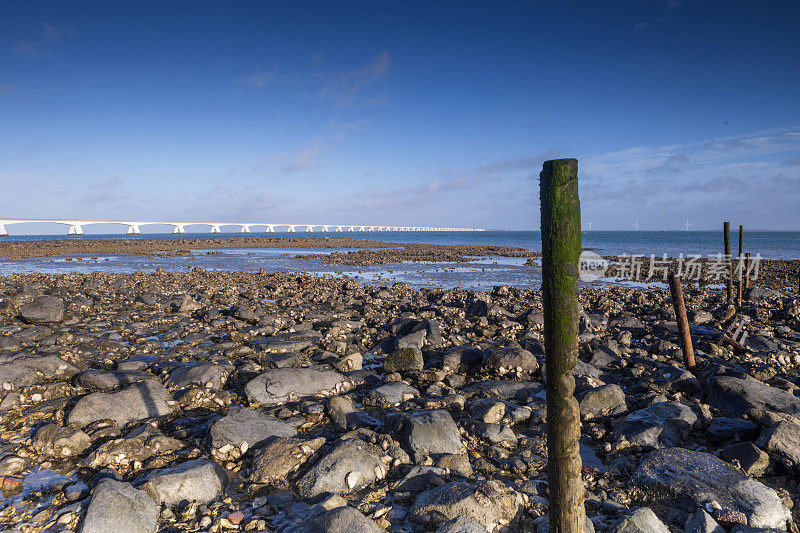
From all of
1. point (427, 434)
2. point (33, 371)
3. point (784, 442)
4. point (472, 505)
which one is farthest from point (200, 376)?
point (784, 442)

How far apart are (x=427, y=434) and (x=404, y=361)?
404cm

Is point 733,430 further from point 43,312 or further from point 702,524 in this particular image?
A: point 43,312

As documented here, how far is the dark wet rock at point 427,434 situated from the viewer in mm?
6453

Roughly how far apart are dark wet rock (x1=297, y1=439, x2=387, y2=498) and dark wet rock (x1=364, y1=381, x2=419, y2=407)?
7.92ft

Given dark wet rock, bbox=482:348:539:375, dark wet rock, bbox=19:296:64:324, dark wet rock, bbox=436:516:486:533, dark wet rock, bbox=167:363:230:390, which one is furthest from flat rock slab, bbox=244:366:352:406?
dark wet rock, bbox=19:296:64:324

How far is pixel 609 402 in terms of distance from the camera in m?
8.09

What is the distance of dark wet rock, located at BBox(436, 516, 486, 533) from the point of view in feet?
14.7

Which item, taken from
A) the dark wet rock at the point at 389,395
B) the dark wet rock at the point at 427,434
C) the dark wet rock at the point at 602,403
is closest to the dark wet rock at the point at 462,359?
the dark wet rock at the point at 389,395

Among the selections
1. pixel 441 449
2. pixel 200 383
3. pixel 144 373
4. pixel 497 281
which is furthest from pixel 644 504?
pixel 497 281

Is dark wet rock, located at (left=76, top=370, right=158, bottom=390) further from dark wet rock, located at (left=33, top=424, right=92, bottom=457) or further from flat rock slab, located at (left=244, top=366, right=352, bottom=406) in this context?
flat rock slab, located at (left=244, top=366, right=352, bottom=406)

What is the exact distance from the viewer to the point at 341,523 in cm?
446

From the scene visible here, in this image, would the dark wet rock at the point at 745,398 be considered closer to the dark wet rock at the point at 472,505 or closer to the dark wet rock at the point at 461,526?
the dark wet rock at the point at 472,505

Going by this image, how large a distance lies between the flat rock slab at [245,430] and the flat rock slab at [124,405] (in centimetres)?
178

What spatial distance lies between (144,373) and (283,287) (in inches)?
538
